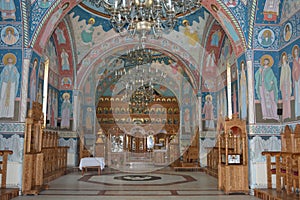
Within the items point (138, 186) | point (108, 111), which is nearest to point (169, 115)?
point (108, 111)

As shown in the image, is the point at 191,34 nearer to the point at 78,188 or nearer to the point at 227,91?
the point at 227,91

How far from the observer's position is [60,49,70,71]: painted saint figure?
14.3 m

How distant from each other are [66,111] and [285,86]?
383 inches

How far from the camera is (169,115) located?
22812mm

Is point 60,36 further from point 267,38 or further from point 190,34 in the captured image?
point 267,38

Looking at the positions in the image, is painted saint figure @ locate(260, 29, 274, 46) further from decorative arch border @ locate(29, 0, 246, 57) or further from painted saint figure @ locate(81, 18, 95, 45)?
painted saint figure @ locate(81, 18, 95, 45)

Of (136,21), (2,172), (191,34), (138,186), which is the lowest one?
(138,186)

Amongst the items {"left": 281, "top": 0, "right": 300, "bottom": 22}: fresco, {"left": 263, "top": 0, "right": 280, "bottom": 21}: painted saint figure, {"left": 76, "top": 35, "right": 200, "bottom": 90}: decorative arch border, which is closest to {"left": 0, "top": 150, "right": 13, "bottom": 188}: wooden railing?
{"left": 76, "top": 35, "right": 200, "bottom": 90}: decorative arch border

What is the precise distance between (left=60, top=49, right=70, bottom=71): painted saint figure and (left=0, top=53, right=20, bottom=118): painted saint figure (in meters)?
5.52

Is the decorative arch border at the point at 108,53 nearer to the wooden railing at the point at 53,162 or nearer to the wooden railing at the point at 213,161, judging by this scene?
the wooden railing at the point at 53,162

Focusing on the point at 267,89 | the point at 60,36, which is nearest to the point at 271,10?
the point at 267,89

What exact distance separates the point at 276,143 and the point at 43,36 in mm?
7627

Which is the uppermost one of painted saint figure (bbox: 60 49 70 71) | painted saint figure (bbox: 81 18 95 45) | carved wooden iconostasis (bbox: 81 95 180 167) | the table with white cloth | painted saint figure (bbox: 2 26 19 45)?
painted saint figure (bbox: 81 18 95 45)

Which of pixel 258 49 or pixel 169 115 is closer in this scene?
pixel 258 49
